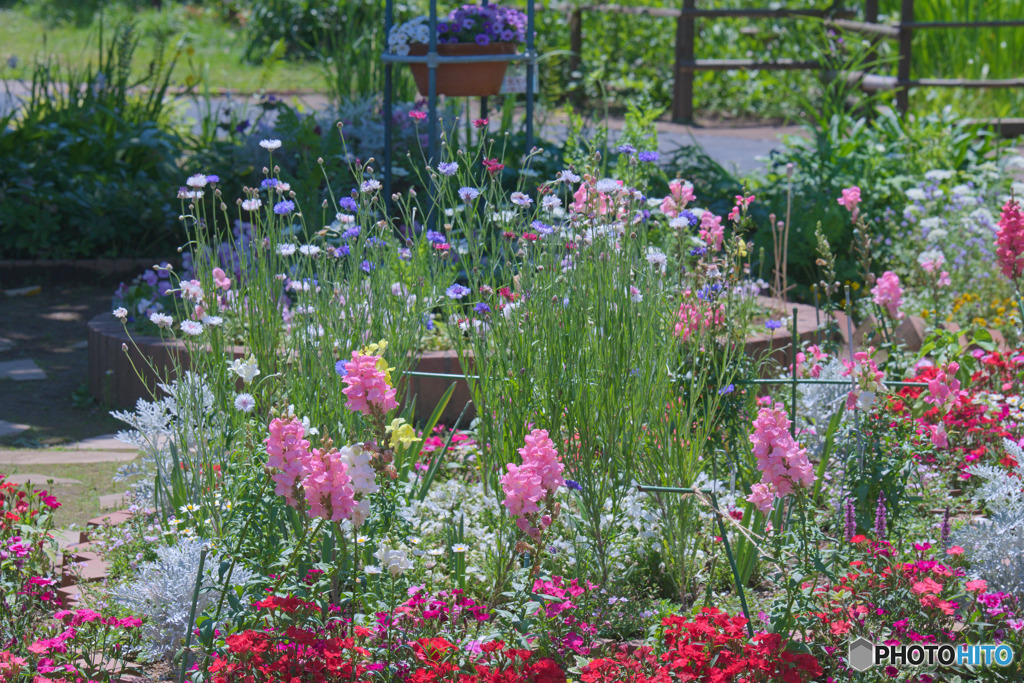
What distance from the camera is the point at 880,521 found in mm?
2590

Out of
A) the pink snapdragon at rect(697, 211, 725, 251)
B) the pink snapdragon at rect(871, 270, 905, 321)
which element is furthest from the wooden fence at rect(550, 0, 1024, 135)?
the pink snapdragon at rect(871, 270, 905, 321)

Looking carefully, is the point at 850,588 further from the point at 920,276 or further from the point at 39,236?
the point at 39,236

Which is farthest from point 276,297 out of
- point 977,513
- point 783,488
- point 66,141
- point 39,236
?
point 66,141

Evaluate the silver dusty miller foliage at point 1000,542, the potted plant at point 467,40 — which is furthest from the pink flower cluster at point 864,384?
the potted plant at point 467,40

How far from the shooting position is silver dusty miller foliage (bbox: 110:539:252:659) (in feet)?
7.59

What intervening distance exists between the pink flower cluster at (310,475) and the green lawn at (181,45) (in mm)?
10455

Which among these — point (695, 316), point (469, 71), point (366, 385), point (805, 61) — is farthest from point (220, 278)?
point (805, 61)

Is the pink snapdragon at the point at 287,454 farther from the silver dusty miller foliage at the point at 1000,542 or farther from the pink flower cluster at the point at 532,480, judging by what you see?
the silver dusty miller foliage at the point at 1000,542

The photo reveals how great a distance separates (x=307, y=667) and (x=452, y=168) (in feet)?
4.46

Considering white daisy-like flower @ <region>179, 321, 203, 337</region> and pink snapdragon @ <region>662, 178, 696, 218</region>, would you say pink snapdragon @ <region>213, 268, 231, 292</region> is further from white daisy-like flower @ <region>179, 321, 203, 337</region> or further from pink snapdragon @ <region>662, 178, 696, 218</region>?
pink snapdragon @ <region>662, 178, 696, 218</region>

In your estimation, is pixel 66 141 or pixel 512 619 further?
pixel 66 141

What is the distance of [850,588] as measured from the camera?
2.30 metres

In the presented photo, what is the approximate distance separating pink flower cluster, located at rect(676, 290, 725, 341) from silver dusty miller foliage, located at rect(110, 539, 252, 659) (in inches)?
54.8

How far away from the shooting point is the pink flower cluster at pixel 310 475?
6.76 feet
